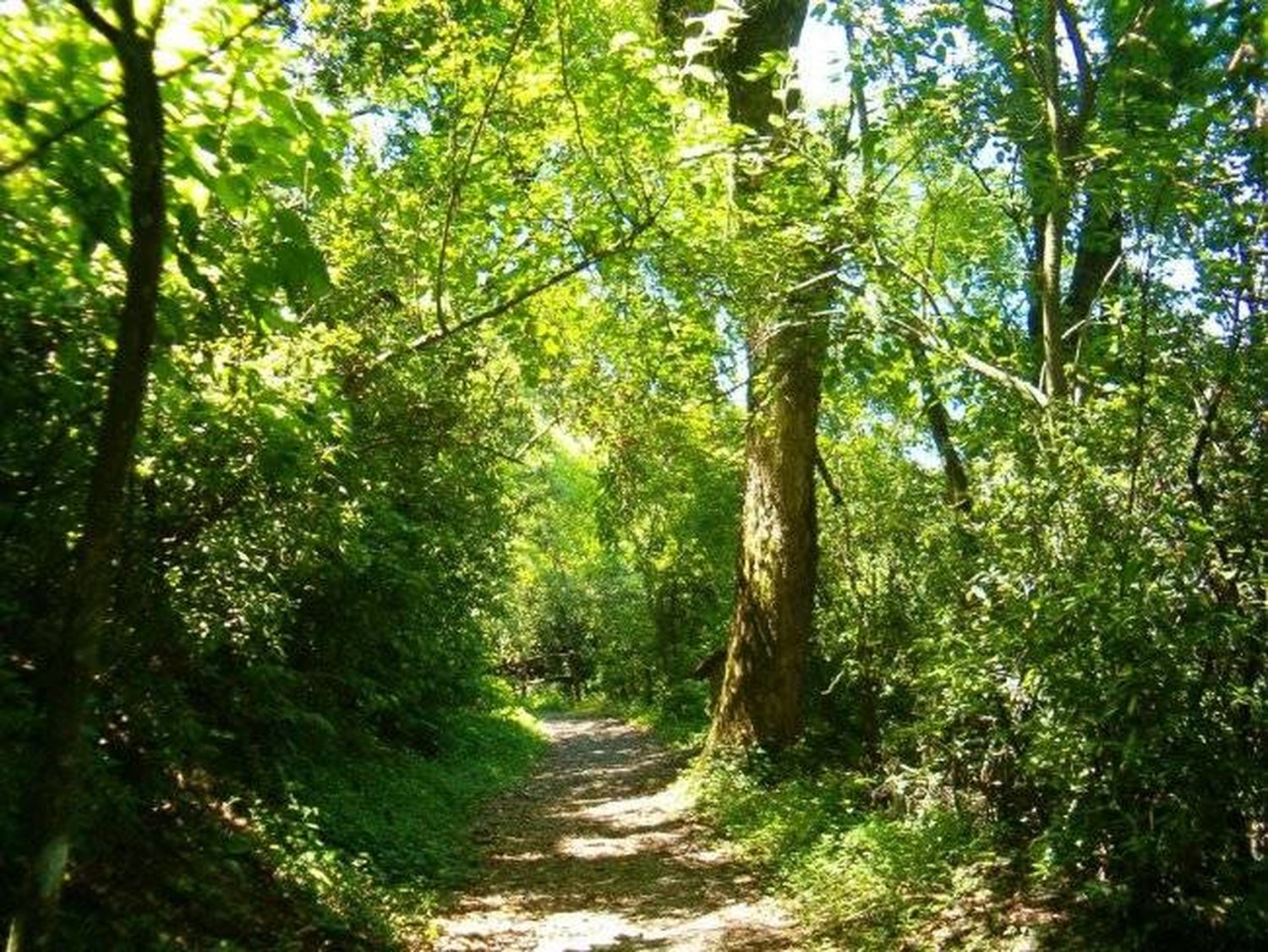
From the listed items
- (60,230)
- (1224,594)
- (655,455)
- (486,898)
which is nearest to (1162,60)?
(1224,594)

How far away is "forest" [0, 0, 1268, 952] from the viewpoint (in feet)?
9.15

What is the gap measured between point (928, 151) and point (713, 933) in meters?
7.02

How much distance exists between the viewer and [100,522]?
191 centimetres

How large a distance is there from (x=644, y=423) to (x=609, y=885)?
241 inches

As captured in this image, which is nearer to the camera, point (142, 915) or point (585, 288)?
point (142, 915)

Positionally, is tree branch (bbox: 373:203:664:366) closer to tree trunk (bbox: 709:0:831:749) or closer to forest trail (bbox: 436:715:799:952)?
forest trail (bbox: 436:715:799:952)

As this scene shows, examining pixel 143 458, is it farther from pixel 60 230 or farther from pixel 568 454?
pixel 568 454

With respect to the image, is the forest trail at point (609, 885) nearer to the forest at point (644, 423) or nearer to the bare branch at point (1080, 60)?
the forest at point (644, 423)

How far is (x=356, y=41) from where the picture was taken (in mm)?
9312

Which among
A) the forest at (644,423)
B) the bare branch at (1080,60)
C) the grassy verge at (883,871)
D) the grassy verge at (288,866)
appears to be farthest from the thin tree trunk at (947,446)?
the grassy verge at (288,866)

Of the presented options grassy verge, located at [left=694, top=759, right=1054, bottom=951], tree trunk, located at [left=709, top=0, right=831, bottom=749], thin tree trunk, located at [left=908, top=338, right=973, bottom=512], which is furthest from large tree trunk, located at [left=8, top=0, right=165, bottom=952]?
tree trunk, located at [left=709, top=0, right=831, bottom=749]

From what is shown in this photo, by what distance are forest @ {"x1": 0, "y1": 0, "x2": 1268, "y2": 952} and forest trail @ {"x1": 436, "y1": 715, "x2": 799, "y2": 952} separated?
0.12m

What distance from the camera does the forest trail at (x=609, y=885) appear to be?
6551 millimetres

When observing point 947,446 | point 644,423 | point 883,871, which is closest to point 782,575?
point 947,446
